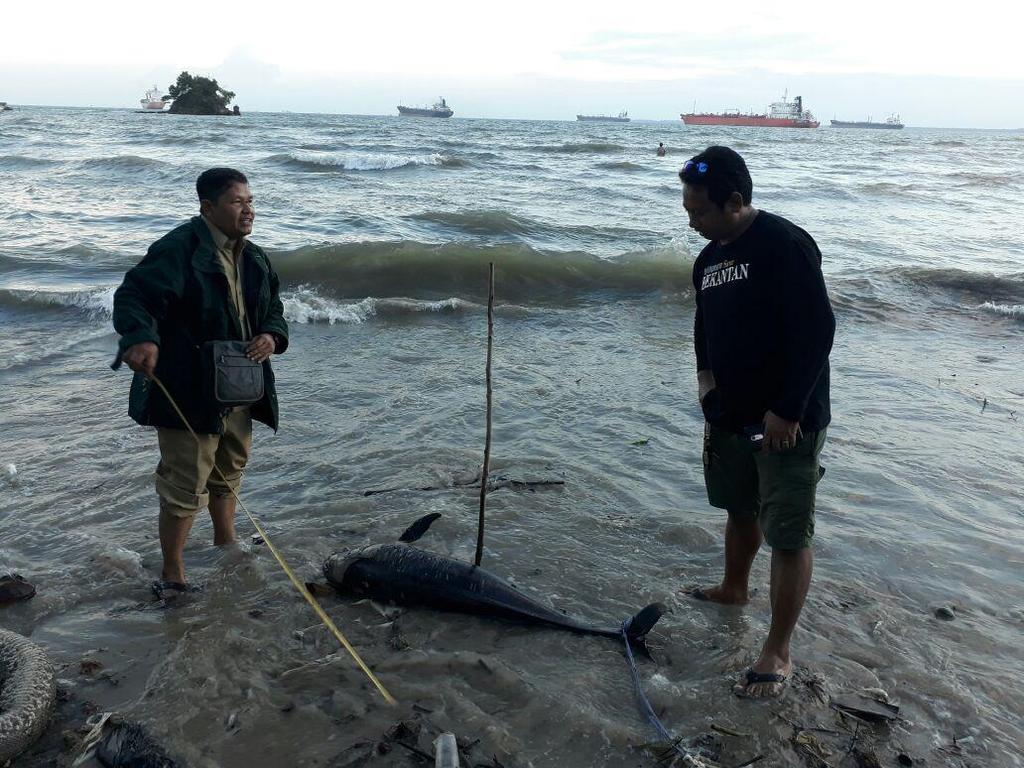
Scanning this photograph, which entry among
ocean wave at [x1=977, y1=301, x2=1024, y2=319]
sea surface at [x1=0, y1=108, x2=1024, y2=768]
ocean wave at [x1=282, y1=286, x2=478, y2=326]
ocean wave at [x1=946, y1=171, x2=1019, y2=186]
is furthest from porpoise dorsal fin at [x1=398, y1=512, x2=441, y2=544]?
ocean wave at [x1=946, y1=171, x2=1019, y2=186]

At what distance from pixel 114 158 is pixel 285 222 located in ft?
40.0

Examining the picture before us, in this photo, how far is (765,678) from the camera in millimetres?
3162

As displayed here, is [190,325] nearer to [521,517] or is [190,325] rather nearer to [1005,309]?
[521,517]

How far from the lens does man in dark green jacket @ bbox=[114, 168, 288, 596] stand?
3.37 metres

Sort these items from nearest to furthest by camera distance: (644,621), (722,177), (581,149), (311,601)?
(722,177)
(311,601)
(644,621)
(581,149)

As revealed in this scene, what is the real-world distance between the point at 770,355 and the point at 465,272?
10060 millimetres

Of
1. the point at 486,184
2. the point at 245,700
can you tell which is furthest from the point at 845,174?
the point at 245,700

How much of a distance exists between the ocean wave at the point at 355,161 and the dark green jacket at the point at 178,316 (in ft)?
76.7

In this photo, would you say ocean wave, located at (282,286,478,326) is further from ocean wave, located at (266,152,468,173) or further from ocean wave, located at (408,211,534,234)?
ocean wave, located at (266,152,468,173)

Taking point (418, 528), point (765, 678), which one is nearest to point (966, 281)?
point (765, 678)

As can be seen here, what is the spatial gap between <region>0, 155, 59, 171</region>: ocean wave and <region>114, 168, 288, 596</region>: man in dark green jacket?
2493 cm

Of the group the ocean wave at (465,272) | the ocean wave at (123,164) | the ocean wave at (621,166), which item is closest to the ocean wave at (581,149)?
the ocean wave at (621,166)

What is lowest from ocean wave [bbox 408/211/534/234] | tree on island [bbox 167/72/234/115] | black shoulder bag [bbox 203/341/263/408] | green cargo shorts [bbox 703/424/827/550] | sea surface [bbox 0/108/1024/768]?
sea surface [bbox 0/108/1024/768]

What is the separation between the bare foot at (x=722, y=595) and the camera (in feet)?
12.6
